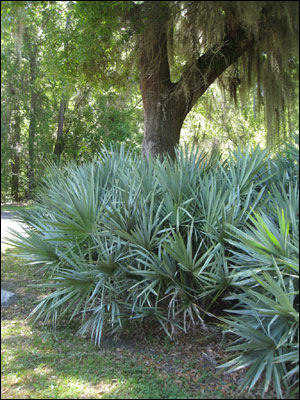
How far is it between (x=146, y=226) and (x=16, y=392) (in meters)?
1.96

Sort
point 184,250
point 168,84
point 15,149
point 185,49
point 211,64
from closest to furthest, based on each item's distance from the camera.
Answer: point 184,250 → point 185,49 → point 211,64 → point 168,84 → point 15,149

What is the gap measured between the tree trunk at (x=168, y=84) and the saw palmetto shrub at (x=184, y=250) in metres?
2.38

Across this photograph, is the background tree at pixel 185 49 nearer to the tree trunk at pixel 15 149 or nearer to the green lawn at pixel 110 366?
the green lawn at pixel 110 366

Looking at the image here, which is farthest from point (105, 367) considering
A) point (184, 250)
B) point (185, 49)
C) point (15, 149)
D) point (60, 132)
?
point (60, 132)

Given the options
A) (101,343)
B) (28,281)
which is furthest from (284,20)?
(28,281)

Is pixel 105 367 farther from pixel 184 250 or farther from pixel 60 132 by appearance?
pixel 60 132

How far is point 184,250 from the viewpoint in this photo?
3.81 meters

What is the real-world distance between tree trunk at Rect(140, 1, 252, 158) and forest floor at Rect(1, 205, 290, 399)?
3454 mm

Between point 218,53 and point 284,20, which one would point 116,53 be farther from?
point 284,20

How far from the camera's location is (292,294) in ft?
10.4

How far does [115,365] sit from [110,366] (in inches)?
2.1

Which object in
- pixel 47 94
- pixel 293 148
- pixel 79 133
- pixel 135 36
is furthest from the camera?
pixel 79 133

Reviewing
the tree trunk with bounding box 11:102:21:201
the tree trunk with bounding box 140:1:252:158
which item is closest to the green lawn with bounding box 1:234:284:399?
the tree trunk with bounding box 140:1:252:158

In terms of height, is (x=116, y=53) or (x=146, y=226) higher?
(x=116, y=53)
